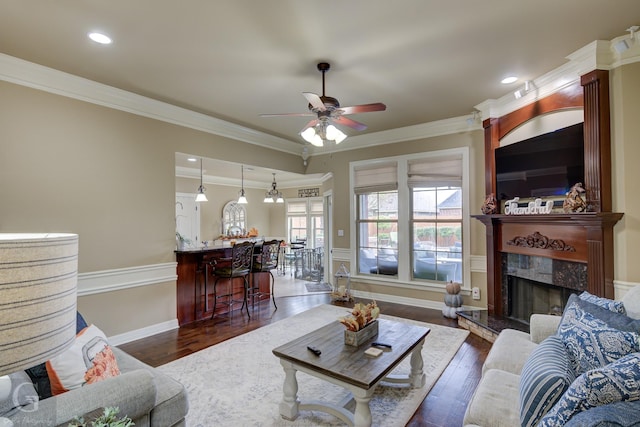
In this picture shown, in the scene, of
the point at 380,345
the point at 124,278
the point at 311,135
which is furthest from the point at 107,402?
the point at 124,278

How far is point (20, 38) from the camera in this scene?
263cm

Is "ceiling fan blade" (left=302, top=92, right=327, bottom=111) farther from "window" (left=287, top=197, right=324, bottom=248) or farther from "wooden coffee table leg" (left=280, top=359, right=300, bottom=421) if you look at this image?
"window" (left=287, top=197, right=324, bottom=248)

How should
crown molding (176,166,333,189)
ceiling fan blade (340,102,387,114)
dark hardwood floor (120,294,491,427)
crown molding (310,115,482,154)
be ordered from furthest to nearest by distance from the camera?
crown molding (176,166,333,189)
crown molding (310,115,482,154)
ceiling fan blade (340,102,387,114)
dark hardwood floor (120,294,491,427)

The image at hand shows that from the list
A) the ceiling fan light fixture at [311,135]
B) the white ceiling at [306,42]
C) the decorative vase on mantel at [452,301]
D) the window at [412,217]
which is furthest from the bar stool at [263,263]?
the decorative vase on mantel at [452,301]

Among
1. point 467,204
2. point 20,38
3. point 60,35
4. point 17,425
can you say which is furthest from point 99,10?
point 467,204

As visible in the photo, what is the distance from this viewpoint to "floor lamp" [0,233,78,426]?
635 mm

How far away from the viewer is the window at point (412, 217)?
493 cm

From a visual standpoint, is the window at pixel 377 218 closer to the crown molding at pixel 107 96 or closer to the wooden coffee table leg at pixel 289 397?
the crown molding at pixel 107 96

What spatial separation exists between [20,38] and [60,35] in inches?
14.5

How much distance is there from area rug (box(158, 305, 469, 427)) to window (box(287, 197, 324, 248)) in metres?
5.88


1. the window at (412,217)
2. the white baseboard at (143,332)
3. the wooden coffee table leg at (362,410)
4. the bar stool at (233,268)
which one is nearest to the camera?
the wooden coffee table leg at (362,410)

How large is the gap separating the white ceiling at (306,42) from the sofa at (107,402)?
7.92ft

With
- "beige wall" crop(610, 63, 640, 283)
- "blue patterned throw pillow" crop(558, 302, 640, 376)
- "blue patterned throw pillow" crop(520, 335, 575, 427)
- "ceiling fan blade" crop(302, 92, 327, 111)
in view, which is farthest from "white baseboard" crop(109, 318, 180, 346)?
"beige wall" crop(610, 63, 640, 283)

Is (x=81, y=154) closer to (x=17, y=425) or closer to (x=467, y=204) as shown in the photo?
(x=17, y=425)
